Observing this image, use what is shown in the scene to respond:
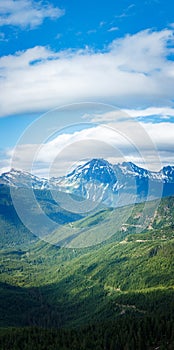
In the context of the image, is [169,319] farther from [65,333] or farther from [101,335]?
[65,333]

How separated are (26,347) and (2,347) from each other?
26.1 feet

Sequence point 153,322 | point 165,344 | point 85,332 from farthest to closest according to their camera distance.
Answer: point 85,332 → point 153,322 → point 165,344

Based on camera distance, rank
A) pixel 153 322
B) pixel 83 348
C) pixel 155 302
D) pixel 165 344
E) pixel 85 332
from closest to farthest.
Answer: pixel 165 344 < pixel 83 348 < pixel 153 322 < pixel 85 332 < pixel 155 302

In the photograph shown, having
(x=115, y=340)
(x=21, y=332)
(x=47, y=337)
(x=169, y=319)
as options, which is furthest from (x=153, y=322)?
(x=21, y=332)

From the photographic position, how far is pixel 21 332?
14712cm

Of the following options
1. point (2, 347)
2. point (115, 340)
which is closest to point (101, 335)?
point (115, 340)

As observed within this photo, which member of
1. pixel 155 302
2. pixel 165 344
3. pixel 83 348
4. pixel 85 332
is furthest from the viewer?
pixel 155 302

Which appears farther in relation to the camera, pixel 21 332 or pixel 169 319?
pixel 21 332

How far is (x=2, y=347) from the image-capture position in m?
133

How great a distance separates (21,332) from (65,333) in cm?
1610

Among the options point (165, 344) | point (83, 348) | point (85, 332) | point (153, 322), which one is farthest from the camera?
point (85, 332)

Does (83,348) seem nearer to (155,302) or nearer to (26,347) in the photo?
(26,347)

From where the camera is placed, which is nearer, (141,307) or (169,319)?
(169,319)

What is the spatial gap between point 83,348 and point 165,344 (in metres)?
24.8
